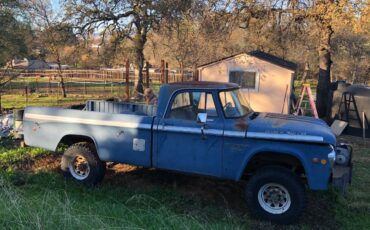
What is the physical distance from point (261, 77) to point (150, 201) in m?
10.1

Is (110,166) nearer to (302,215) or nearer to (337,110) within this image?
(302,215)

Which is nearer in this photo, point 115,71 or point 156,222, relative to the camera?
point 156,222

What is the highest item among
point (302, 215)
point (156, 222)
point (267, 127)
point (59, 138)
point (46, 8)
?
point (46, 8)

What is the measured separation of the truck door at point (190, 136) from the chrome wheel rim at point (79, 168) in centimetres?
132

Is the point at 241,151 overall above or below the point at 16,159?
above

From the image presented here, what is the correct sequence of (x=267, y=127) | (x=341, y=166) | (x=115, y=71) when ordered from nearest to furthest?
(x=267, y=127), (x=341, y=166), (x=115, y=71)

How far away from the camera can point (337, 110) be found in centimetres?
1365

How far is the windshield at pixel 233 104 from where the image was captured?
5504 mm

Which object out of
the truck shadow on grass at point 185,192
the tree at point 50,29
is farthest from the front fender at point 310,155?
the tree at point 50,29

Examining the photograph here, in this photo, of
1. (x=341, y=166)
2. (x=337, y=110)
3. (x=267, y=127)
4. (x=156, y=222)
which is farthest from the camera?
(x=337, y=110)

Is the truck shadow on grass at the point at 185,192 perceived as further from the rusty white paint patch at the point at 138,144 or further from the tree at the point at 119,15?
the tree at the point at 119,15

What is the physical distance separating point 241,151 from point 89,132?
250cm

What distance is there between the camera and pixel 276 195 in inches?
204

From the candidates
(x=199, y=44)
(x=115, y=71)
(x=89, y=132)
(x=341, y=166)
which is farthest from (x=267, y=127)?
(x=115, y=71)
